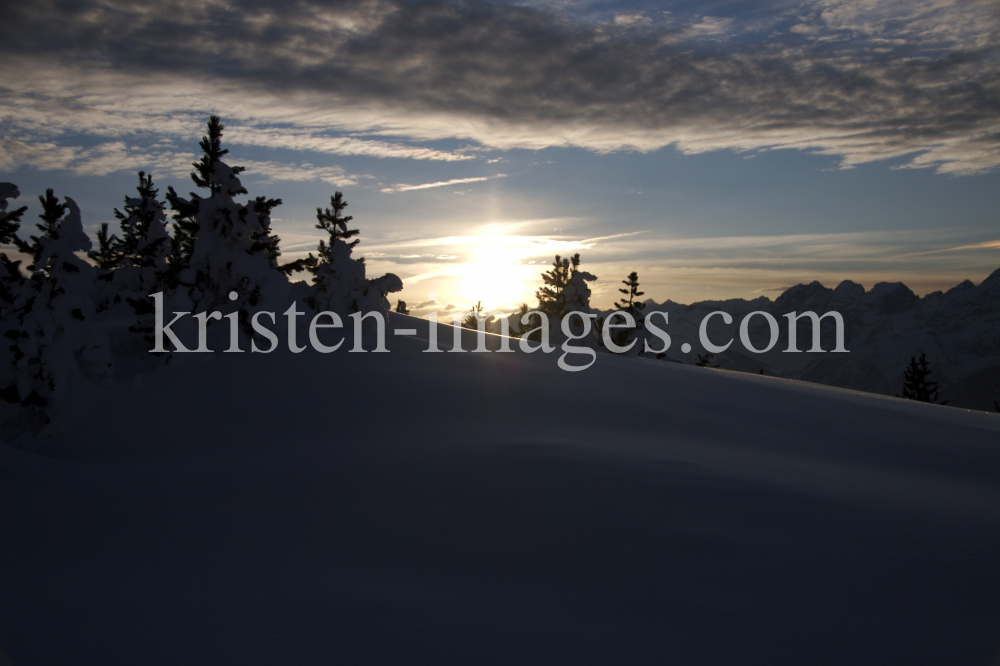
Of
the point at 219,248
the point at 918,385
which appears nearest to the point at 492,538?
the point at 219,248

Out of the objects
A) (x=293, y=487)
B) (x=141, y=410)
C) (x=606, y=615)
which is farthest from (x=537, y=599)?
(x=141, y=410)

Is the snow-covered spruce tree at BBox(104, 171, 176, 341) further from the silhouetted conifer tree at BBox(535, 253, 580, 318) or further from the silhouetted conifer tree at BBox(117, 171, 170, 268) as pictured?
the silhouetted conifer tree at BBox(535, 253, 580, 318)

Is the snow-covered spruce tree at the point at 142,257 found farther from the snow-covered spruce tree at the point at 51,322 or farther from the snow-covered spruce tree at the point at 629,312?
the snow-covered spruce tree at the point at 629,312

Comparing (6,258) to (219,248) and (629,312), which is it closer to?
(219,248)

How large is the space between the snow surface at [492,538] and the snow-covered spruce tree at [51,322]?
872 millimetres

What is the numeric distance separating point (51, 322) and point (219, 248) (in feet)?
16.1

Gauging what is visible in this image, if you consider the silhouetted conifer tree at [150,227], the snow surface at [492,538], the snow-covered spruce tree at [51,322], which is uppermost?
the silhouetted conifer tree at [150,227]

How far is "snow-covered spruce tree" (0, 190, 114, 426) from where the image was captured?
1202 centimetres

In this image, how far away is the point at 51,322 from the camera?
1238 centimetres

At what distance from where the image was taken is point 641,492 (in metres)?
7.84

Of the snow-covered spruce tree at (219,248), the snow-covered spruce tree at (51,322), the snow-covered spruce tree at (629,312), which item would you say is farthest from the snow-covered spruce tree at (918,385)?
the snow-covered spruce tree at (51,322)

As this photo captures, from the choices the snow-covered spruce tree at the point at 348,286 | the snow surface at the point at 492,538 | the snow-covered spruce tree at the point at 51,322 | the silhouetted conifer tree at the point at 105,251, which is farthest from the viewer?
the silhouetted conifer tree at the point at 105,251

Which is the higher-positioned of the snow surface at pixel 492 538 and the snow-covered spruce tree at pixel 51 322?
the snow-covered spruce tree at pixel 51 322

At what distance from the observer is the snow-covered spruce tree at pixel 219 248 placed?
16.2m
